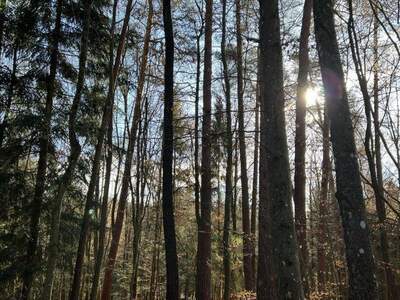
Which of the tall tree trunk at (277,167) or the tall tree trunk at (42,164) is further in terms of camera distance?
the tall tree trunk at (42,164)

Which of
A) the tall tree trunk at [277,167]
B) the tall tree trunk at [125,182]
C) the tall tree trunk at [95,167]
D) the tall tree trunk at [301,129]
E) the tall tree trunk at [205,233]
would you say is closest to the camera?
the tall tree trunk at [277,167]

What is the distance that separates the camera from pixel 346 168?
13.4 ft

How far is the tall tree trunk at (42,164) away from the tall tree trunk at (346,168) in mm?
6622

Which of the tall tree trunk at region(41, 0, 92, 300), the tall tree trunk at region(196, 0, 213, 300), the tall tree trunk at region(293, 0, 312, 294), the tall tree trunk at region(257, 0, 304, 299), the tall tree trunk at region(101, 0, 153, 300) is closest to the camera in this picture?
the tall tree trunk at region(257, 0, 304, 299)

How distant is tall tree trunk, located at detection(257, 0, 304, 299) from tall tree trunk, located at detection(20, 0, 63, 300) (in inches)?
233

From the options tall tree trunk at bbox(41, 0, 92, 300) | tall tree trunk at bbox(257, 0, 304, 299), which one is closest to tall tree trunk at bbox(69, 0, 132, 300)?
tall tree trunk at bbox(41, 0, 92, 300)

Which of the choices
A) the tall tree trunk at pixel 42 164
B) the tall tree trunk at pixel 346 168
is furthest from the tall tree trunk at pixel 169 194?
the tall tree trunk at pixel 42 164

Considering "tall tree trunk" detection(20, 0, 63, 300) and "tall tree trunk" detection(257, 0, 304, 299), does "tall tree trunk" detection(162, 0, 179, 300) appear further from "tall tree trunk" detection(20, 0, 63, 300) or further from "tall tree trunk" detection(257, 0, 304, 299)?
"tall tree trunk" detection(20, 0, 63, 300)

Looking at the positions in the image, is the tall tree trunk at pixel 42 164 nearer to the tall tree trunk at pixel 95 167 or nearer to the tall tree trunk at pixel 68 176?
the tall tree trunk at pixel 68 176

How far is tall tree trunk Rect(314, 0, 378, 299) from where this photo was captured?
12.5 feet

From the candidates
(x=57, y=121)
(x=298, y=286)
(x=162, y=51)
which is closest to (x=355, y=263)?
(x=298, y=286)

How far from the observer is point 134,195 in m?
15.1

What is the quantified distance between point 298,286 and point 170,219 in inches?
105

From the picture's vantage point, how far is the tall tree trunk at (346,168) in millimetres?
3818
